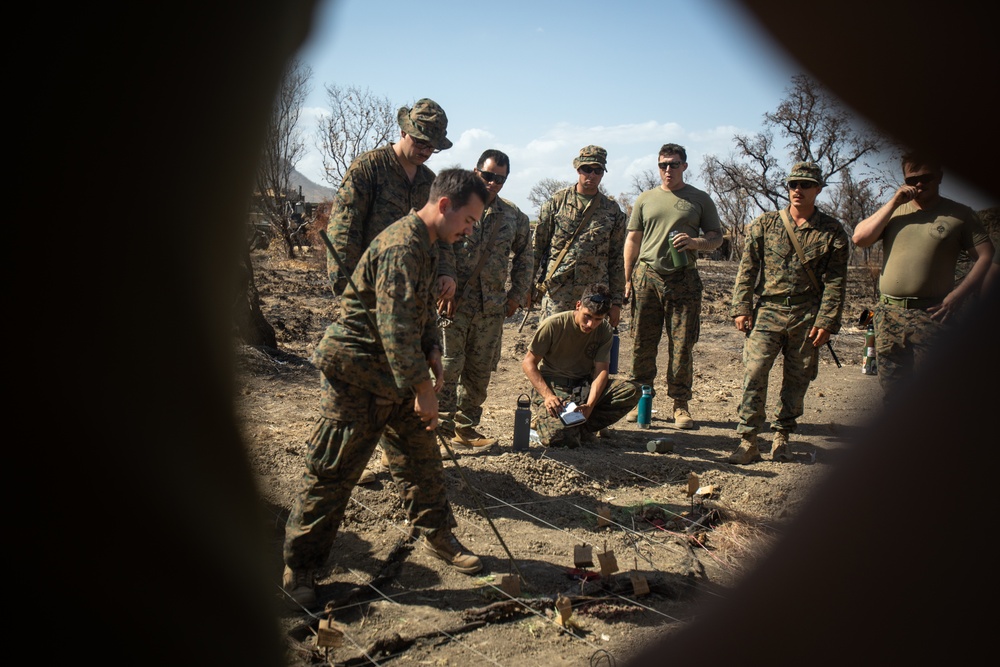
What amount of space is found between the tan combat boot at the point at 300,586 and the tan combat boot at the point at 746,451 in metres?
3.47

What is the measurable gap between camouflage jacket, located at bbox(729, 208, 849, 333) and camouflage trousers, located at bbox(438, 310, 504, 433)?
1.89 meters

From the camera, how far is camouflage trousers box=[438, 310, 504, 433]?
5500mm

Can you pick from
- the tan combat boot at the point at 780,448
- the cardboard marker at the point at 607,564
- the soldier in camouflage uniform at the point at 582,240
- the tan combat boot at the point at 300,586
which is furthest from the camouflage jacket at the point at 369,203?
the tan combat boot at the point at 780,448

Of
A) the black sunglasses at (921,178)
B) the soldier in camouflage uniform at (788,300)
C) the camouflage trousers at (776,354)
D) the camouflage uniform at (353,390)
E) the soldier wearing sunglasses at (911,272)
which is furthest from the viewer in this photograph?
the camouflage trousers at (776,354)

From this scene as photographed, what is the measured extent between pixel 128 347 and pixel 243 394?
5415 millimetres

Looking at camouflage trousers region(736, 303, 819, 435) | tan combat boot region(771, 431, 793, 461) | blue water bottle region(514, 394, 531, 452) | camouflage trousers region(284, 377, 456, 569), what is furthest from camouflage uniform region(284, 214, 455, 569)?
tan combat boot region(771, 431, 793, 461)

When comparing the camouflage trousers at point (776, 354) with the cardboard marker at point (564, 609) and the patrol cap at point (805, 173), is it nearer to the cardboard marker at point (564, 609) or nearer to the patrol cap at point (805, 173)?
the patrol cap at point (805, 173)

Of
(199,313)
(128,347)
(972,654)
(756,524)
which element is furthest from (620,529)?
(972,654)

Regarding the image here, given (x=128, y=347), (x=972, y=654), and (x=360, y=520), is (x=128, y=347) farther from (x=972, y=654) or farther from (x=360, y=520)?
(x=360, y=520)

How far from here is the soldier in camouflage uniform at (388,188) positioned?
426cm

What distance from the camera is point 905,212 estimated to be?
4.91 metres

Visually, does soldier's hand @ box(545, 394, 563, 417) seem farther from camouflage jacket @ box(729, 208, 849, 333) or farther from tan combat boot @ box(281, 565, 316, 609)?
tan combat boot @ box(281, 565, 316, 609)

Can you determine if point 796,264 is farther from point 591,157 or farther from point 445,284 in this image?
point 445,284

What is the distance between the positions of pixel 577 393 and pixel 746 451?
135 centimetres
